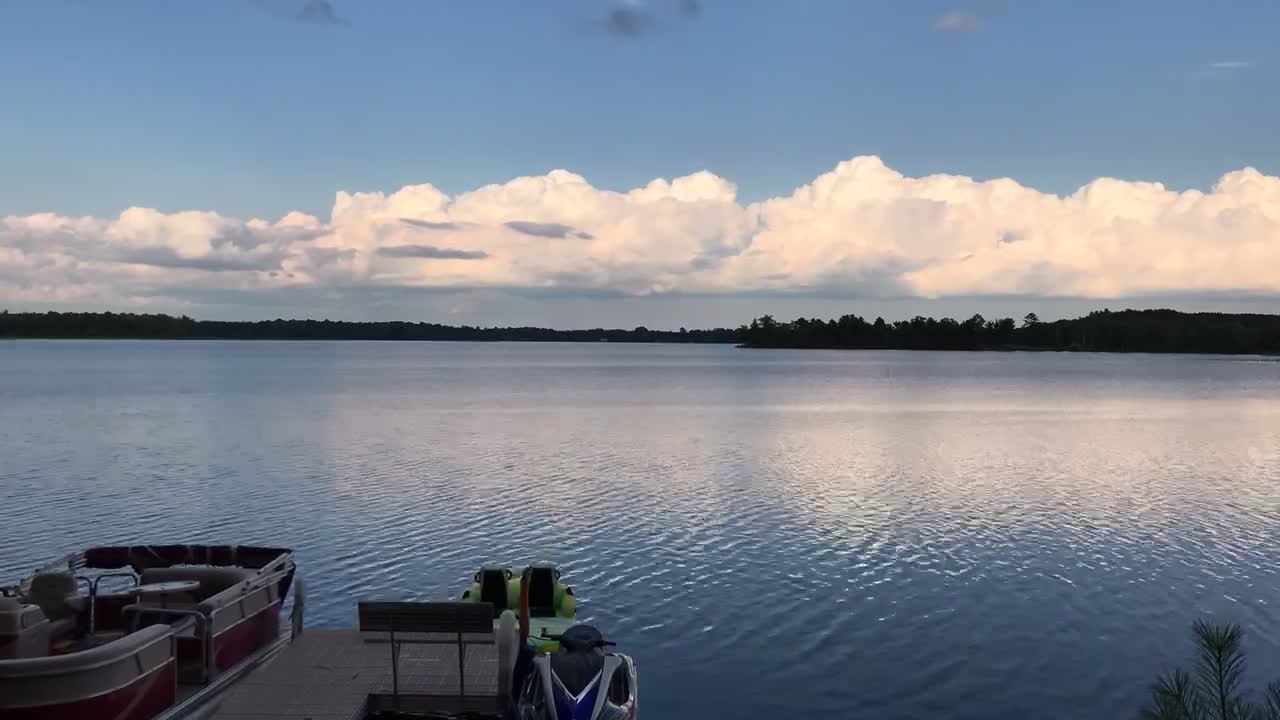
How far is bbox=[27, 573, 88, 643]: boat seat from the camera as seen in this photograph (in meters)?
15.8

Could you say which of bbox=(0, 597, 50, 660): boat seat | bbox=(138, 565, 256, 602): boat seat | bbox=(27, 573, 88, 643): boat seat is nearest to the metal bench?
bbox=(138, 565, 256, 602): boat seat

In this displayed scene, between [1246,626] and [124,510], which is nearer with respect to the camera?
[1246,626]

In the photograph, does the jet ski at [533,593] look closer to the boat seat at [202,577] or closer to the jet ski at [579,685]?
the boat seat at [202,577]

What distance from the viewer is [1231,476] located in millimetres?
46281

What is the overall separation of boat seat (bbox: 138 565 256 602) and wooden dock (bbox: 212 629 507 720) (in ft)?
5.01

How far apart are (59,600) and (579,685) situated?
345 inches

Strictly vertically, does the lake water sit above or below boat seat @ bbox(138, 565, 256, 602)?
below

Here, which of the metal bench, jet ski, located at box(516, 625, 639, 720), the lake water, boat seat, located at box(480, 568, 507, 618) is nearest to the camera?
jet ski, located at box(516, 625, 639, 720)

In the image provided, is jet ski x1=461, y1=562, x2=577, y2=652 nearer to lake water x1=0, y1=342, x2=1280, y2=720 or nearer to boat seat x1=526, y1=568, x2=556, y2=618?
boat seat x1=526, y1=568, x2=556, y2=618

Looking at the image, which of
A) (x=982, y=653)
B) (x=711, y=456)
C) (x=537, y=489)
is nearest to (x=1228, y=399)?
(x=711, y=456)

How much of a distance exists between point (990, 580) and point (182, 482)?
34515 mm

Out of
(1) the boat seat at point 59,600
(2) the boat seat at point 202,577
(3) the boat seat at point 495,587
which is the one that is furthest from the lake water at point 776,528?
(1) the boat seat at point 59,600

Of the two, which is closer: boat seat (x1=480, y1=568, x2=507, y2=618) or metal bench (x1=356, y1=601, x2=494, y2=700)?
metal bench (x1=356, y1=601, x2=494, y2=700)

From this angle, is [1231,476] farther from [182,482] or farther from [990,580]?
[182,482]
